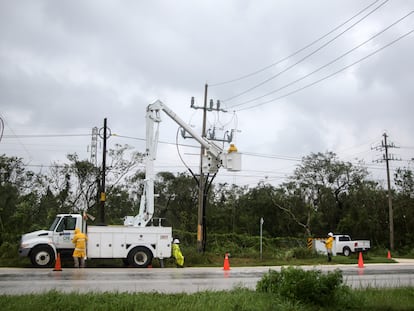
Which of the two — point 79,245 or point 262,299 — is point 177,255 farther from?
point 262,299

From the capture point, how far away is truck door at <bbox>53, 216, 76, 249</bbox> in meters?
20.1

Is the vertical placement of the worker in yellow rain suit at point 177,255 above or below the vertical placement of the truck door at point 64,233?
below

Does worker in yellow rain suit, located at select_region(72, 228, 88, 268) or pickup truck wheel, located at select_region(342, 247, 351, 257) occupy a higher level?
worker in yellow rain suit, located at select_region(72, 228, 88, 268)

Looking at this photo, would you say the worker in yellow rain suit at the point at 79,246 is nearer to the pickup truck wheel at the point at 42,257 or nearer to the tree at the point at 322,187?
the pickup truck wheel at the point at 42,257

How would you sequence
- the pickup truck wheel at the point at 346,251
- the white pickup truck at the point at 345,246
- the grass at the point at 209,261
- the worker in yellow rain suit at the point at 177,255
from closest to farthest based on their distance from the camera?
the grass at the point at 209,261 → the worker in yellow rain suit at the point at 177,255 → the white pickup truck at the point at 345,246 → the pickup truck wheel at the point at 346,251

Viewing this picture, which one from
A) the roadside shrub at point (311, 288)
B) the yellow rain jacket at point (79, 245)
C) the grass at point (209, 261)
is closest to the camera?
the roadside shrub at point (311, 288)

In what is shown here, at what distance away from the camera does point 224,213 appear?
5675cm

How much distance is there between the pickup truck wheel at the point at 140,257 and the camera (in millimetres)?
20078

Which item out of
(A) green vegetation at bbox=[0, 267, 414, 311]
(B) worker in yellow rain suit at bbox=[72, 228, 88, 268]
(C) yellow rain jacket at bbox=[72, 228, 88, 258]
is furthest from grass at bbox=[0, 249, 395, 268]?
(A) green vegetation at bbox=[0, 267, 414, 311]

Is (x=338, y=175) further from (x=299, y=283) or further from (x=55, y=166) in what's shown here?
(x=299, y=283)

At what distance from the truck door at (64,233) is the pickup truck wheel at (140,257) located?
8.91 feet

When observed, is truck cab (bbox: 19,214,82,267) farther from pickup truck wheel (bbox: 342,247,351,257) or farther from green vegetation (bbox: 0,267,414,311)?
pickup truck wheel (bbox: 342,247,351,257)

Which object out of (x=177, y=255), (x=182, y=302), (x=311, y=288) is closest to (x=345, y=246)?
(x=177, y=255)

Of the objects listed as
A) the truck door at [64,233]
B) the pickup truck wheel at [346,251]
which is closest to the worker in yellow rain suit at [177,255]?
the truck door at [64,233]
